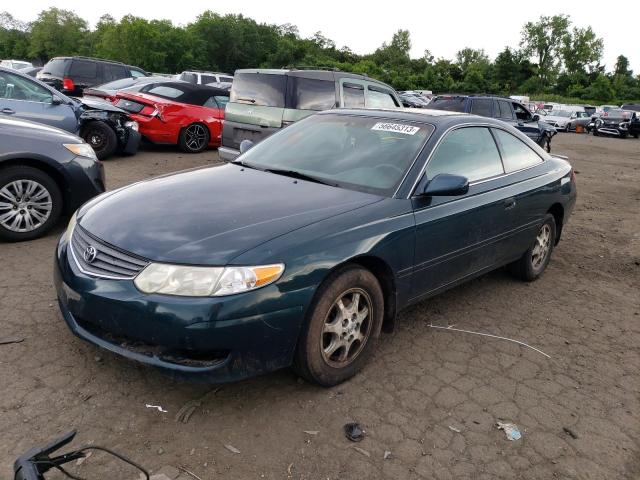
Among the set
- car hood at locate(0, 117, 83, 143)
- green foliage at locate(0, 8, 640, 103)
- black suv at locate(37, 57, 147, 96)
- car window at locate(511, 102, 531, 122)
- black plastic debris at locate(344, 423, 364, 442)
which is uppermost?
green foliage at locate(0, 8, 640, 103)

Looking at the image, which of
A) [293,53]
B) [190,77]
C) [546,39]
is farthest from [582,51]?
[190,77]

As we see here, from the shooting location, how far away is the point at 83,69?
1620cm

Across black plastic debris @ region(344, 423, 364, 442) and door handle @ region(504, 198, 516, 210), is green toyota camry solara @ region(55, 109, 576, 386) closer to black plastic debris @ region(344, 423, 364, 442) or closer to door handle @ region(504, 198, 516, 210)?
door handle @ region(504, 198, 516, 210)

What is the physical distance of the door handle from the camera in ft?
14.3

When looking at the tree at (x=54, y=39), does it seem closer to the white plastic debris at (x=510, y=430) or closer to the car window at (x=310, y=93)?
the car window at (x=310, y=93)

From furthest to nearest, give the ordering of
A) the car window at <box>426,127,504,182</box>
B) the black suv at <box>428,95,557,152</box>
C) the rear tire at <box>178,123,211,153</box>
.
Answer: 1. the black suv at <box>428,95,557,152</box>
2. the rear tire at <box>178,123,211,153</box>
3. the car window at <box>426,127,504,182</box>

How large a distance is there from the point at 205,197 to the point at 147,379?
3.64ft

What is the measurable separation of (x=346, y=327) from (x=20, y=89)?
6.91 m

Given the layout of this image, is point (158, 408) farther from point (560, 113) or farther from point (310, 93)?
point (560, 113)

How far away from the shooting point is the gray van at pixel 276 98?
8547 millimetres

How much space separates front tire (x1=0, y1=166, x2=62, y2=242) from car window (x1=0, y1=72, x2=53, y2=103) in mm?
3232

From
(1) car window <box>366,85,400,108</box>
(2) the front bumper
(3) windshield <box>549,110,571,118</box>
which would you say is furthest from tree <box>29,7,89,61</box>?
(2) the front bumper

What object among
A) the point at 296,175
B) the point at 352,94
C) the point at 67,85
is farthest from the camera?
the point at 67,85

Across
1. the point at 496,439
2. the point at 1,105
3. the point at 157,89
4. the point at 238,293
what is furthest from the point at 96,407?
the point at 157,89
